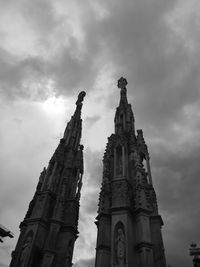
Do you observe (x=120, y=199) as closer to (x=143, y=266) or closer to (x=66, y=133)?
(x=143, y=266)

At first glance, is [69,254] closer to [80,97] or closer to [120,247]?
[120,247]

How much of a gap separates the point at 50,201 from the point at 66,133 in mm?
13000

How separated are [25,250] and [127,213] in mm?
9924

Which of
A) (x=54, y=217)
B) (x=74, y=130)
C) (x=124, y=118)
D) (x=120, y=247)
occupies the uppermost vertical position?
(x=74, y=130)

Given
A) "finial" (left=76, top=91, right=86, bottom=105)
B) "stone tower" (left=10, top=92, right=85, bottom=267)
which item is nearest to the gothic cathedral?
"stone tower" (left=10, top=92, right=85, bottom=267)

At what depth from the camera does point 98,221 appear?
1764 cm

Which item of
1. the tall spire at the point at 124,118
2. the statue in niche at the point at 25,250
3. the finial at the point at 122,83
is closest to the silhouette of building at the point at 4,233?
the statue in niche at the point at 25,250

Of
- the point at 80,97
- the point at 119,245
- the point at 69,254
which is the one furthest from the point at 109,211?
the point at 80,97

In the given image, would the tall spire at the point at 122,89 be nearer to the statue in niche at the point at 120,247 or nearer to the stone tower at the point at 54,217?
the stone tower at the point at 54,217

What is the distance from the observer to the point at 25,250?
20.7 meters

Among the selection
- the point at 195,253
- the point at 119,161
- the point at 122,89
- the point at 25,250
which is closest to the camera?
the point at 195,253

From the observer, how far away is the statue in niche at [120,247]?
1459cm

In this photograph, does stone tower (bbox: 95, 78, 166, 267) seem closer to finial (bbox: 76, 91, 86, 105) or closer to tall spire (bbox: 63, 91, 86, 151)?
tall spire (bbox: 63, 91, 86, 151)

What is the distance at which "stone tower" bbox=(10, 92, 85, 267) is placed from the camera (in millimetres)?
21094
